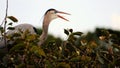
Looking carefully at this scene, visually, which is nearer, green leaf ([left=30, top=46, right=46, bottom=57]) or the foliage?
green leaf ([left=30, top=46, right=46, bottom=57])

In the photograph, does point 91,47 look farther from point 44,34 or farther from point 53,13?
point 53,13

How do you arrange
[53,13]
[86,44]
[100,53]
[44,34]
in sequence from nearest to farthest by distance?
[100,53] < [86,44] < [44,34] < [53,13]

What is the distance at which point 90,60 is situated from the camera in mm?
3717

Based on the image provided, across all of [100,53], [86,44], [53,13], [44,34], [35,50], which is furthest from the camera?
[53,13]

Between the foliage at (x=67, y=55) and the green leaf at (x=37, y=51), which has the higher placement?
the green leaf at (x=37, y=51)

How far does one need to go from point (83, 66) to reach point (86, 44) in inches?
15.9

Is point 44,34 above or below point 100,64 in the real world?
below

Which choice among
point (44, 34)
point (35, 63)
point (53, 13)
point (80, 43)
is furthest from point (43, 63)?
point (53, 13)

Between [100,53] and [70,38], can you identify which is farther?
[70,38]

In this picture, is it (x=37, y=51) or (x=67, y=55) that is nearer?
(x=37, y=51)

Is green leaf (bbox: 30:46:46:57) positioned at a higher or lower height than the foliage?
higher

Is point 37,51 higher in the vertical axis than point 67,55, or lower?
higher

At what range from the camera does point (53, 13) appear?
10672 mm

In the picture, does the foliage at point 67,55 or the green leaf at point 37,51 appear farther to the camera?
the foliage at point 67,55
